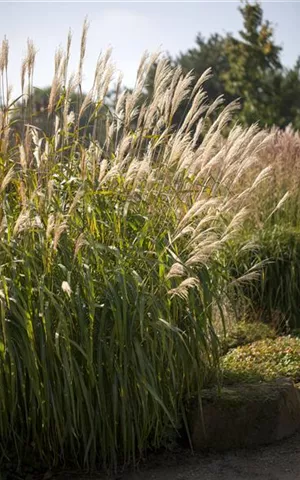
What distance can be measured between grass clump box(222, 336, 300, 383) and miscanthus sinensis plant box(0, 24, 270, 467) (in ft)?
1.56

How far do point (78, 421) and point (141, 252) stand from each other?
879 millimetres

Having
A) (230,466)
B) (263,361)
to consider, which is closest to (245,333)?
(263,361)

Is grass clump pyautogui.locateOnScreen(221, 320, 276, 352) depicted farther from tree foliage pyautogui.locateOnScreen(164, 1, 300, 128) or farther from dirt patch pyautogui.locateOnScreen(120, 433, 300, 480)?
tree foliage pyautogui.locateOnScreen(164, 1, 300, 128)

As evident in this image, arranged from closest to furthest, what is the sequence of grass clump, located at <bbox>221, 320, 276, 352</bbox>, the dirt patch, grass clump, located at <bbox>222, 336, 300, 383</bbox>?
1. the dirt patch
2. grass clump, located at <bbox>222, 336, 300, 383</bbox>
3. grass clump, located at <bbox>221, 320, 276, 352</bbox>

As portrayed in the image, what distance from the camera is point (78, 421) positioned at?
3.67m

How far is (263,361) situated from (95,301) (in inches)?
67.7

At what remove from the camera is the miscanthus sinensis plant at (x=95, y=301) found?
361cm

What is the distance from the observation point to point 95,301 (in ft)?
12.4

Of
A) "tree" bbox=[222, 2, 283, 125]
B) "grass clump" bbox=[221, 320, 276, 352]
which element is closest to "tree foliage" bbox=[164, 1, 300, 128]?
→ "tree" bbox=[222, 2, 283, 125]

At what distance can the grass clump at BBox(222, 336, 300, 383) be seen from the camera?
15.4 feet

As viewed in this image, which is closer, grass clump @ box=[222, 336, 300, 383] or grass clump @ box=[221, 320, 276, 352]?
grass clump @ box=[222, 336, 300, 383]

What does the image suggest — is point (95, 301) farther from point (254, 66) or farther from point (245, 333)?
point (254, 66)

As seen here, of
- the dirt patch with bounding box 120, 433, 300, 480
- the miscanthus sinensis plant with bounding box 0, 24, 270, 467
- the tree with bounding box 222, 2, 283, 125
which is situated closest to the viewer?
the miscanthus sinensis plant with bounding box 0, 24, 270, 467

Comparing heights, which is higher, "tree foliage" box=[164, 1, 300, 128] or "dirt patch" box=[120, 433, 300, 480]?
"tree foliage" box=[164, 1, 300, 128]
